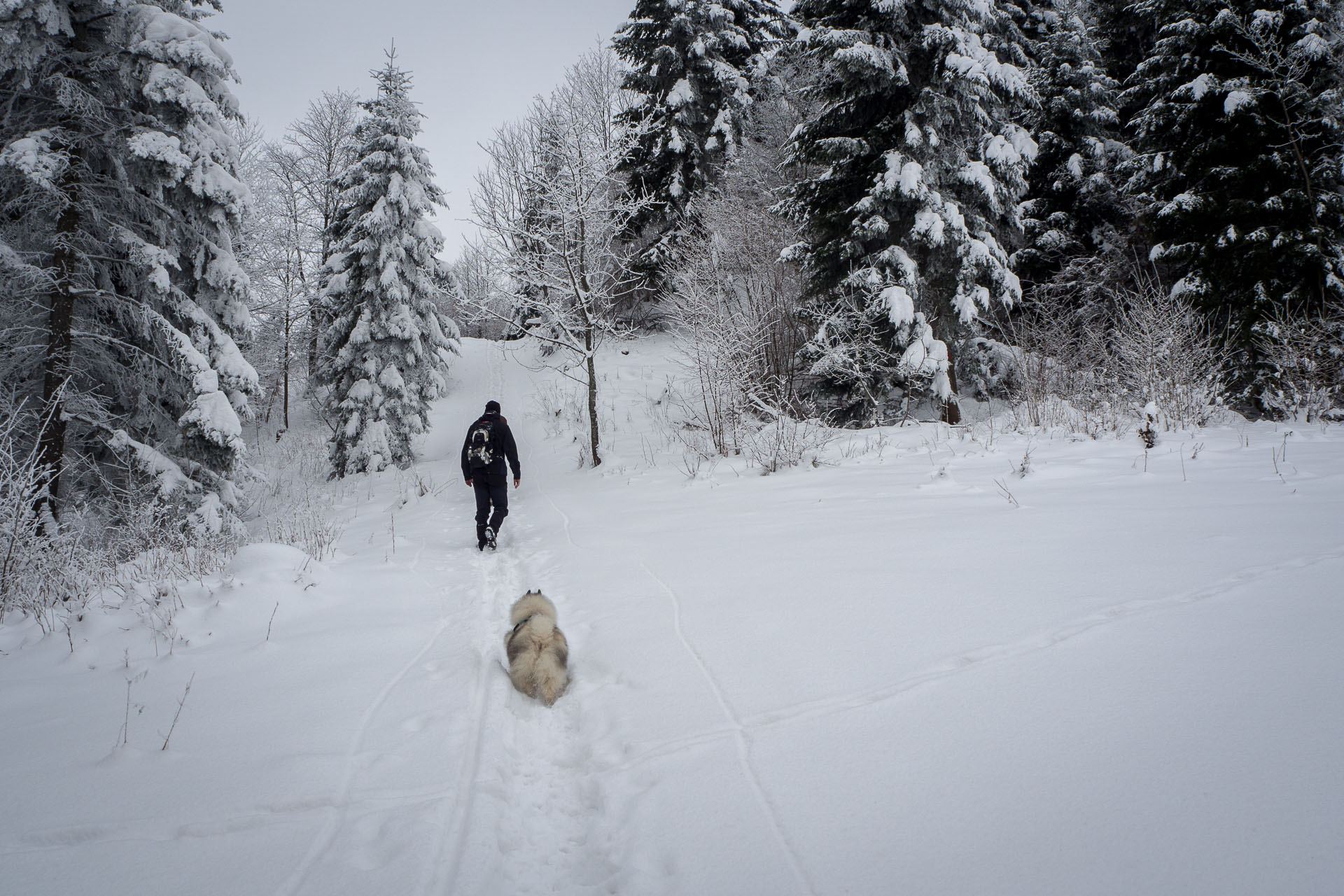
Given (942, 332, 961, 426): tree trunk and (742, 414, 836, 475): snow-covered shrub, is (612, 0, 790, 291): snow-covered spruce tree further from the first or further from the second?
(742, 414, 836, 475): snow-covered shrub

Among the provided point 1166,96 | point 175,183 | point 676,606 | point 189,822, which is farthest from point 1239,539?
point 1166,96

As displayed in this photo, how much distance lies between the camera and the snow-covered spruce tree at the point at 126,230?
324 inches

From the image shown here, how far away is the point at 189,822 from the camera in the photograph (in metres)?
2.08

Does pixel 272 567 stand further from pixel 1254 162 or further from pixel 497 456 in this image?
pixel 1254 162

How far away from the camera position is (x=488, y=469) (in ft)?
25.1

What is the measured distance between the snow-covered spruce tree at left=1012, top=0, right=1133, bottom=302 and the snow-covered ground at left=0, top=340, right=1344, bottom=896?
1564cm

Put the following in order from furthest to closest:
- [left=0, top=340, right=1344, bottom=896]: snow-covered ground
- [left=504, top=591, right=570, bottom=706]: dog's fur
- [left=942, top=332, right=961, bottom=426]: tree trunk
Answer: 1. [left=942, top=332, right=961, bottom=426]: tree trunk
2. [left=504, top=591, right=570, bottom=706]: dog's fur
3. [left=0, top=340, right=1344, bottom=896]: snow-covered ground

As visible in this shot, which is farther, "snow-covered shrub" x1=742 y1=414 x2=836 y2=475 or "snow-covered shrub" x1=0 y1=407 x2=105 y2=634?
"snow-covered shrub" x1=742 y1=414 x2=836 y2=475

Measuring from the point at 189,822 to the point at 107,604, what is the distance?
3.34m

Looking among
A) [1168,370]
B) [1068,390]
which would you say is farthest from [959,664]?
[1068,390]

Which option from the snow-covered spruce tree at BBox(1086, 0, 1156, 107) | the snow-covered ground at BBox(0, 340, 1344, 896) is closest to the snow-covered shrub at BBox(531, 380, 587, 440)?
the snow-covered ground at BBox(0, 340, 1344, 896)

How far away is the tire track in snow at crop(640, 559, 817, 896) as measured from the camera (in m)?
1.74

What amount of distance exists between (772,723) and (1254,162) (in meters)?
16.1

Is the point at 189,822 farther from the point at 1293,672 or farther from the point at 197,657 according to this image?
the point at 1293,672
